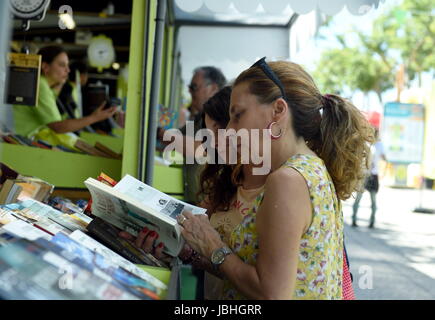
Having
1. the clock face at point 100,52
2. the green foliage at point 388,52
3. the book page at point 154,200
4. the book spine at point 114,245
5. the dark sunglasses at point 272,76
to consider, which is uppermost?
the green foliage at point 388,52

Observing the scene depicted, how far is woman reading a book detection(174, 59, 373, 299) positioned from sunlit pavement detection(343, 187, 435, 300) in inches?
17.7

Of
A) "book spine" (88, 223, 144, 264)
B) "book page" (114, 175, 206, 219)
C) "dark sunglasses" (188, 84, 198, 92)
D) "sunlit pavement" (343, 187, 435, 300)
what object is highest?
"dark sunglasses" (188, 84, 198, 92)

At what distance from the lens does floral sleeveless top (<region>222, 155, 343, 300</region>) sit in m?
1.42

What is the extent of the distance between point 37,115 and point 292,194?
2.78 metres

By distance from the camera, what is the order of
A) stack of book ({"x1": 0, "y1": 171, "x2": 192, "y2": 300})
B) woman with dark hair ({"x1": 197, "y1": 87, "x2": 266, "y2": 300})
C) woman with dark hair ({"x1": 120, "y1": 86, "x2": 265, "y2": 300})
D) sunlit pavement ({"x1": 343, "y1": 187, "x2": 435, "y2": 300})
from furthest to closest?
sunlit pavement ({"x1": 343, "y1": 187, "x2": 435, "y2": 300}) → woman with dark hair ({"x1": 197, "y1": 87, "x2": 266, "y2": 300}) → woman with dark hair ({"x1": 120, "y1": 86, "x2": 265, "y2": 300}) → stack of book ({"x1": 0, "y1": 171, "x2": 192, "y2": 300})

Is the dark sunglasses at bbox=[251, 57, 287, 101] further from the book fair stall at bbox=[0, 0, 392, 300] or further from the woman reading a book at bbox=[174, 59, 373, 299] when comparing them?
the book fair stall at bbox=[0, 0, 392, 300]

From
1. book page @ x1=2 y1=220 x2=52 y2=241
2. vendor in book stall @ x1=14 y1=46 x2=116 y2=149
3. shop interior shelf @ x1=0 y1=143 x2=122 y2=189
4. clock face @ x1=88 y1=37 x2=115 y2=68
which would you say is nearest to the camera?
book page @ x1=2 y1=220 x2=52 y2=241

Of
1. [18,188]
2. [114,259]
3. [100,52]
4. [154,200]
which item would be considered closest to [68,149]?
[18,188]

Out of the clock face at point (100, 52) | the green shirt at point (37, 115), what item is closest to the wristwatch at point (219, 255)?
the green shirt at point (37, 115)

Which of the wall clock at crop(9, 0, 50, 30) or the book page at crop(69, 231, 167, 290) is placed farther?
the wall clock at crop(9, 0, 50, 30)

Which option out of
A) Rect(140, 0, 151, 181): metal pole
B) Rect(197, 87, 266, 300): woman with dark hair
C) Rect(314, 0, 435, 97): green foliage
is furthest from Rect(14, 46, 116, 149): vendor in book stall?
Rect(314, 0, 435, 97): green foliage

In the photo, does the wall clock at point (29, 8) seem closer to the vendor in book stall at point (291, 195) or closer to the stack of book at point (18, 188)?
the stack of book at point (18, 188)

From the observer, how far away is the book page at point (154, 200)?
175 centimetres
